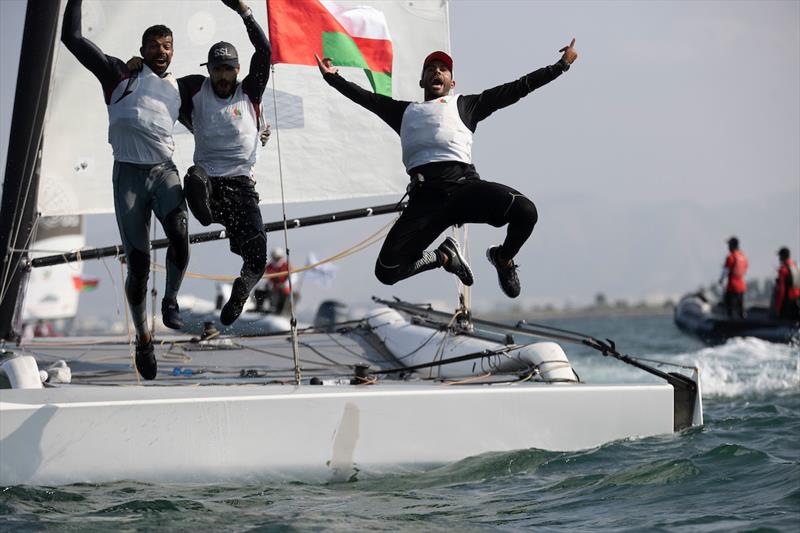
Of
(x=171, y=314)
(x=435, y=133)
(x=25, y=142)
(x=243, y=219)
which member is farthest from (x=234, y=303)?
(x=25, y=142)

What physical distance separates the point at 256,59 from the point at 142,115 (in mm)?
712

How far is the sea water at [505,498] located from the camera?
16.1 ft

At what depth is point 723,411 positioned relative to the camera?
9461 millimetres

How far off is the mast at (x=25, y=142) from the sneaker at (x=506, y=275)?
3.62 m

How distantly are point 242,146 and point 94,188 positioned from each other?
2514 millimetres

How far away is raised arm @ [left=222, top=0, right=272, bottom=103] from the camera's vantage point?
5.98 m

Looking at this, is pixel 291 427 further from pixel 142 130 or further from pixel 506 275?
pixel 142 130

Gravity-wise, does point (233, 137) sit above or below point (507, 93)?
below

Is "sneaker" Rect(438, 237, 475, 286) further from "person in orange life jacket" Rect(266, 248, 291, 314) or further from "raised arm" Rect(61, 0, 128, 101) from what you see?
"person in orange life jacket" Rect(266, 248, 291, 314)

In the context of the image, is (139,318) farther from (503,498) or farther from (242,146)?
(503,498)

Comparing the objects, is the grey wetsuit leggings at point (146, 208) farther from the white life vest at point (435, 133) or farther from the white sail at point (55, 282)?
the white sail at point (55, 282)

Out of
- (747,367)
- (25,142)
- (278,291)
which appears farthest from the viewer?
(278,291)

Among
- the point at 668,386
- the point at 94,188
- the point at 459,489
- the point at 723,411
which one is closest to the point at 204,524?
the point at 459,489

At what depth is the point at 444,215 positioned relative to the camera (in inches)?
235
